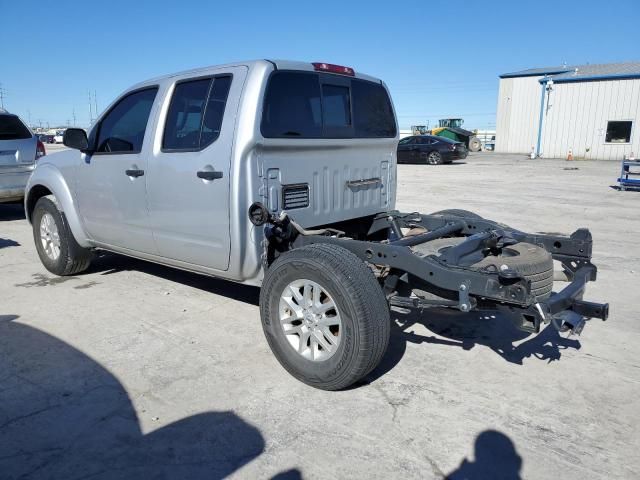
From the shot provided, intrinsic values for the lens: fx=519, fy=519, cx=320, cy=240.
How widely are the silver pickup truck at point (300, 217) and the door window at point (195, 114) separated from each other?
1 centimetres

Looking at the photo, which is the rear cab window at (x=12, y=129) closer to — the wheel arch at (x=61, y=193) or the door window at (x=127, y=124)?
the wheel arch at (x=61, y=193)

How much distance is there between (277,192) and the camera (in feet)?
12.5

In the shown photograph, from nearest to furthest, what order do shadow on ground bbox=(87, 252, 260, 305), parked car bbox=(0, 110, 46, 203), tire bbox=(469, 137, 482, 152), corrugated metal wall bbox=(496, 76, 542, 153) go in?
shadow on ground bbox=(87, 252, 260, 305) < parked car bbox=(0, 110, 46, 203) < corrugated metal wall bbox=(496, 76, 542, 153) < tire bbox=(469, 137, 482, 152)

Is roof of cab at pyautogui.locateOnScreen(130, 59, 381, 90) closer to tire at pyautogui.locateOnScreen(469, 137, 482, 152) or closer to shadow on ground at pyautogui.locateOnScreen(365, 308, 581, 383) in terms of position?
shadow on ground at pyautogui.locateOnScreen(365, 308, 581, 383)

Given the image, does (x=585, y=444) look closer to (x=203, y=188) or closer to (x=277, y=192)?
(x=277, y=192)

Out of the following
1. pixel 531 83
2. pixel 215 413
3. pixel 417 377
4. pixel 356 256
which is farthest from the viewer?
pixel 531 83

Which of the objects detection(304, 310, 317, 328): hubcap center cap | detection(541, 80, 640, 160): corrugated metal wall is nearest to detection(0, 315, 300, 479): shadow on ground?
detection(304, 310, 317, 328): hubcap center cap

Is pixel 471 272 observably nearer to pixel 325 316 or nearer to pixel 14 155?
pixel 325 316

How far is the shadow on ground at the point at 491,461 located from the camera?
2.53 m

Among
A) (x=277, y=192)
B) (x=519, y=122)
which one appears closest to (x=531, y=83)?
(x=519, y=122)

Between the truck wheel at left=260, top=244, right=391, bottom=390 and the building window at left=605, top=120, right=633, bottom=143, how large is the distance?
102ft

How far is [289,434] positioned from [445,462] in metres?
0.84

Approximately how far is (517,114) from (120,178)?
33661mm

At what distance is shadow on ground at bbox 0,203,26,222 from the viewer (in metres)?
10.1
